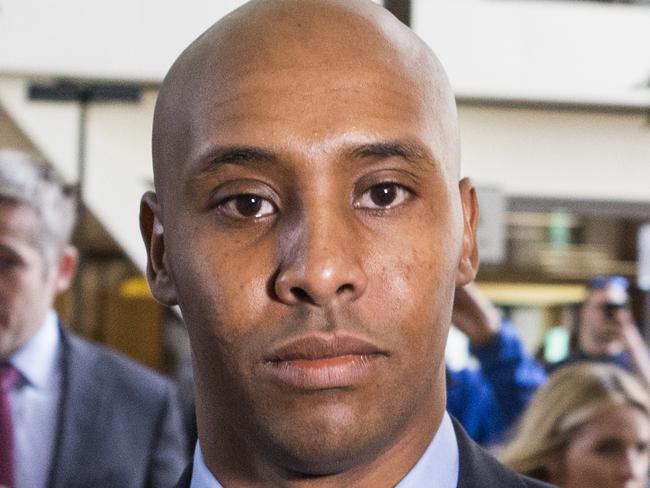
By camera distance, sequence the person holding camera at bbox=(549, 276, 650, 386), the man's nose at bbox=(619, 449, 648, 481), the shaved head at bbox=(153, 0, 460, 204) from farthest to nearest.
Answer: the person holding camera at bbox=(549, 276, 650, 386) → the man's nose at bbox=(619, 449, 648, 481) → the shaved head at bbox=(153, 0, 460, 204)

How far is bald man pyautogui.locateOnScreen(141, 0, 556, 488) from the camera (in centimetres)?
101

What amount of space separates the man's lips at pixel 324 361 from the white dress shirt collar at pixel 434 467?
16cm

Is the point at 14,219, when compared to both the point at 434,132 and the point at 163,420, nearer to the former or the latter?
the point at 163,420

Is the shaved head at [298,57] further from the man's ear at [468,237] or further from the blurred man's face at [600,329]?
the blurred man's face at [600,329]

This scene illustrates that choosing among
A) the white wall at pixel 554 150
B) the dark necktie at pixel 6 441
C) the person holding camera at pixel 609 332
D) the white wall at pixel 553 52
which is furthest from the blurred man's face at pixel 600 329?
the white wall at pixel 554 150

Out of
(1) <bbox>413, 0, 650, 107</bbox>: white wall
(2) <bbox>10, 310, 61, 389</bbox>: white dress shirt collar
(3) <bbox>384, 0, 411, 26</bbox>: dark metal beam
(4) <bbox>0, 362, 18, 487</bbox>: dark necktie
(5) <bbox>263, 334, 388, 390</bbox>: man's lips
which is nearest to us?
(5) <bbox>263, 334, 388, 390</bbox>: man's lips

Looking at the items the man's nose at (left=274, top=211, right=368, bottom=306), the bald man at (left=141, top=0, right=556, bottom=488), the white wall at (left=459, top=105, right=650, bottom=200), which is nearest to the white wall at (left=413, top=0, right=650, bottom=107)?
the white wall at (left=459, top=105, right=650, bottom=200)

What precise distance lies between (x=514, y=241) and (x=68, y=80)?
3222 millimetres

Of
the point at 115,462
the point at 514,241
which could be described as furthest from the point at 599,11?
the point at 115,462

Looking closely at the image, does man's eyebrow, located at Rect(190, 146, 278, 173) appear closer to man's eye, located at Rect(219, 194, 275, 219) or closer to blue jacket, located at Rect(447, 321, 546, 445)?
man's eye, located at Rect(219, 194, 275, 219)

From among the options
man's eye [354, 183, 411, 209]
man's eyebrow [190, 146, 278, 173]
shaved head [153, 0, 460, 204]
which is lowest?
man's eye [354, 183, 411, 209]

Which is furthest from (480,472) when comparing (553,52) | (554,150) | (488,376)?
(554,150)

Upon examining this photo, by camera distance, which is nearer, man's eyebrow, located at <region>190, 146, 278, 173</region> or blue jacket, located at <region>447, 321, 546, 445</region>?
man's eyebrow, located at <region>190, 146, 278, 173</region>

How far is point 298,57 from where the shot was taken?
109 cm
